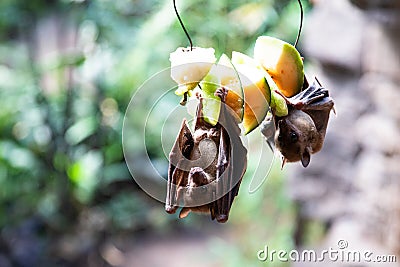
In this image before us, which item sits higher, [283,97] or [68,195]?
[283,97]

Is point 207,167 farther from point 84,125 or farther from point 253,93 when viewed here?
point 84,125

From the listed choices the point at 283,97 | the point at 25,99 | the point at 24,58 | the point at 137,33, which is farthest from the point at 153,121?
the point at 283,97

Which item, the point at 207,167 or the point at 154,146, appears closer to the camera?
the point at 207,167

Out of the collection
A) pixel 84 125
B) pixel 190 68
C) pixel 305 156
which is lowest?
pixel 84 125

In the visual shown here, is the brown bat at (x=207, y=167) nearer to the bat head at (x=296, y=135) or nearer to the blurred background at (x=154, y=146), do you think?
the bat head at (x=296, y=135)

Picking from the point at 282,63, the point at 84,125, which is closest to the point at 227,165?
the point at 282,63

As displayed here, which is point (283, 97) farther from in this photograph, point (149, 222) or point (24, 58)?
point (24, 58)
